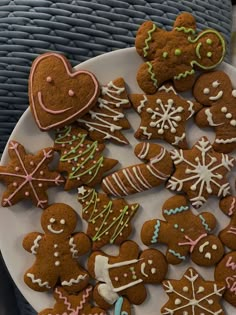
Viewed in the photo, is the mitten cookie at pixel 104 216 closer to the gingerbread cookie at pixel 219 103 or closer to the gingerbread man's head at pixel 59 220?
the gingerbread man's head at pixel 59 220

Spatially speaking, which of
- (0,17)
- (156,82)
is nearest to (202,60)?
(156,82)

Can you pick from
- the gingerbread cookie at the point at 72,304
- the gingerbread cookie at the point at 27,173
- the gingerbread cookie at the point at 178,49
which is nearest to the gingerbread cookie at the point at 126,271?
the gingerbread cookie at the point at 72,304

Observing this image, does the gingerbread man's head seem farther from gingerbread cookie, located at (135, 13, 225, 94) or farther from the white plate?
gingerbread cookie, located at (135, 13, 225, 94)

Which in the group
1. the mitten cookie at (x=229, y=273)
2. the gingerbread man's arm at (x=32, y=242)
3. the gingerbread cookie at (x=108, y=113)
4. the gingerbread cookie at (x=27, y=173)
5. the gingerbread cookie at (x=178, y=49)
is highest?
the gingerbread cookie at (x=178, y=49)

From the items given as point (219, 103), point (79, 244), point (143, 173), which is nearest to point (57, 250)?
point (79, 244)

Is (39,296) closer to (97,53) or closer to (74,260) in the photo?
(74,260)

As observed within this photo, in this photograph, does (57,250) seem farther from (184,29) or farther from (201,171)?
(184,29)

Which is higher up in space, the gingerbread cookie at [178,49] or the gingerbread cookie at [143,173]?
the gingerbread cookie at [178,49]
